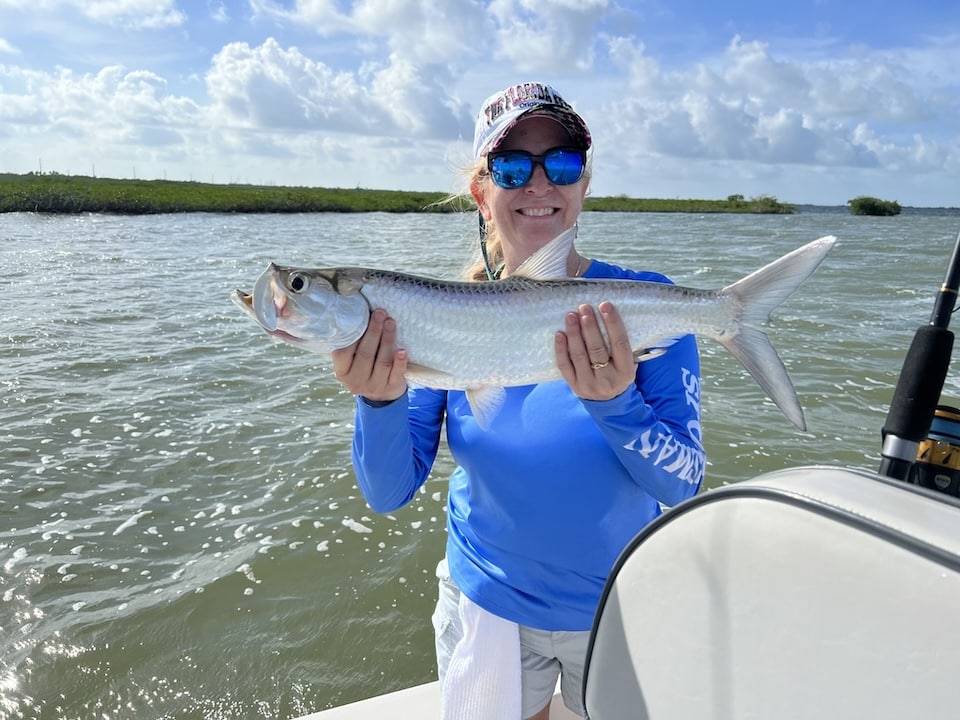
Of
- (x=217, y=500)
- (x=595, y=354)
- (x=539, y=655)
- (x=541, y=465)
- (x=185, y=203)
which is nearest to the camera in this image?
(x=595, y=354)

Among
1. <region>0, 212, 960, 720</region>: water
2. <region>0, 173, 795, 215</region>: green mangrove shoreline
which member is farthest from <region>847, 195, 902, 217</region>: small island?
<region>0, 212, 960, 720</region>: water

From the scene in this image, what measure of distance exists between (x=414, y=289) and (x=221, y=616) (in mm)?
3764

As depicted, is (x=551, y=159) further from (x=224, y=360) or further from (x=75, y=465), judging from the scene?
(x=224, y=360)

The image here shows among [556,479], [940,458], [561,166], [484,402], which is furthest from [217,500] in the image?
[940,458]

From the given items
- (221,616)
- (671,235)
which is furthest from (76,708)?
(671,235)

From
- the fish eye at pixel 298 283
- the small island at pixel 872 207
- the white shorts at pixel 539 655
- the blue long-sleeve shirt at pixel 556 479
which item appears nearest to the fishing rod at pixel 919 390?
the blue long-sleeve shirt at pixel 556 479

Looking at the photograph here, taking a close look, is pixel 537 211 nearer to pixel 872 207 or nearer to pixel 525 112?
pixel 525 112

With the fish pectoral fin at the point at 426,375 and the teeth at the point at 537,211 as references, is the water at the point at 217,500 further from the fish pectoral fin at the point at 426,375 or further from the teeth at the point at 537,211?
the fish pectoral fin at the point at 426,375

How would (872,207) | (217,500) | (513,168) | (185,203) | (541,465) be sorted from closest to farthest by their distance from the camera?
(541,465)
(513,168)
(217,500)
(185,203)
(872,207)

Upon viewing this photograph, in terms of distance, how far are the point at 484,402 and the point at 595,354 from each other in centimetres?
42

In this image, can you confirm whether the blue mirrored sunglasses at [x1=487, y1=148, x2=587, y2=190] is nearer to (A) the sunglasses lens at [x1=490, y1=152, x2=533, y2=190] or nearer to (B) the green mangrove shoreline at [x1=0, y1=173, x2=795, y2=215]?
(A) the sunglasses lens at [x1=490, y1=152, x2=533, y2=190]

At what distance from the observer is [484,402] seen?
91.4 inches

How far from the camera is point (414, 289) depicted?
2.33 metres

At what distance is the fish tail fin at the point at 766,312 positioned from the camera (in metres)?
2.13
